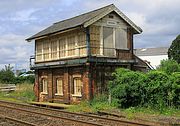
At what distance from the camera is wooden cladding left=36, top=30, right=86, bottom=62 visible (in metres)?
24.6

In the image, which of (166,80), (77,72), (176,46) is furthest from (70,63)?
(176,46)

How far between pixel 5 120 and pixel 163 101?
8568mm

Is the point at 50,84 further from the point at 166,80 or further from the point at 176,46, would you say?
the point at 176,46

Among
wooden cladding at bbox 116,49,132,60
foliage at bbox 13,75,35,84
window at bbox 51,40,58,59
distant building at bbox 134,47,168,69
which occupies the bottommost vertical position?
foliage at bbox 13,75,35,84

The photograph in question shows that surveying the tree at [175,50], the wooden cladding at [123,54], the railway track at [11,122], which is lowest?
the railway track at [11,122]

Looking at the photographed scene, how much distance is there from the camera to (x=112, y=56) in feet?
82.2

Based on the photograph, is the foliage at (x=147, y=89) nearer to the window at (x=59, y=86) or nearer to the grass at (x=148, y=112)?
the grass at (x=148, y=112)

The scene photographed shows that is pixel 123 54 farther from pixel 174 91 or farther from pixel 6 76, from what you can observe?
pixel 6 76

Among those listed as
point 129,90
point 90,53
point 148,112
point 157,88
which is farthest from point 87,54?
point 148,112

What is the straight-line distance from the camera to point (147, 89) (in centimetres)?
1919

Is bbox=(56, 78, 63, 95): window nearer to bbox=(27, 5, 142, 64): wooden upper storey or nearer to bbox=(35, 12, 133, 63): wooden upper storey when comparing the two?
bbox=(27, 5, 142, 64): wooden upper storey

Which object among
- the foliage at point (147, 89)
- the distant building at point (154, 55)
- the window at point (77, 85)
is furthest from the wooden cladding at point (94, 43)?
the distant building at point (154, 55)

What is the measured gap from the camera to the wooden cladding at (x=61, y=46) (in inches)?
969

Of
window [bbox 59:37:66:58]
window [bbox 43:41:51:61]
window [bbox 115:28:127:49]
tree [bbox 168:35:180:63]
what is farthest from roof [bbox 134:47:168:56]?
window [bbox 59:37:66:58]
